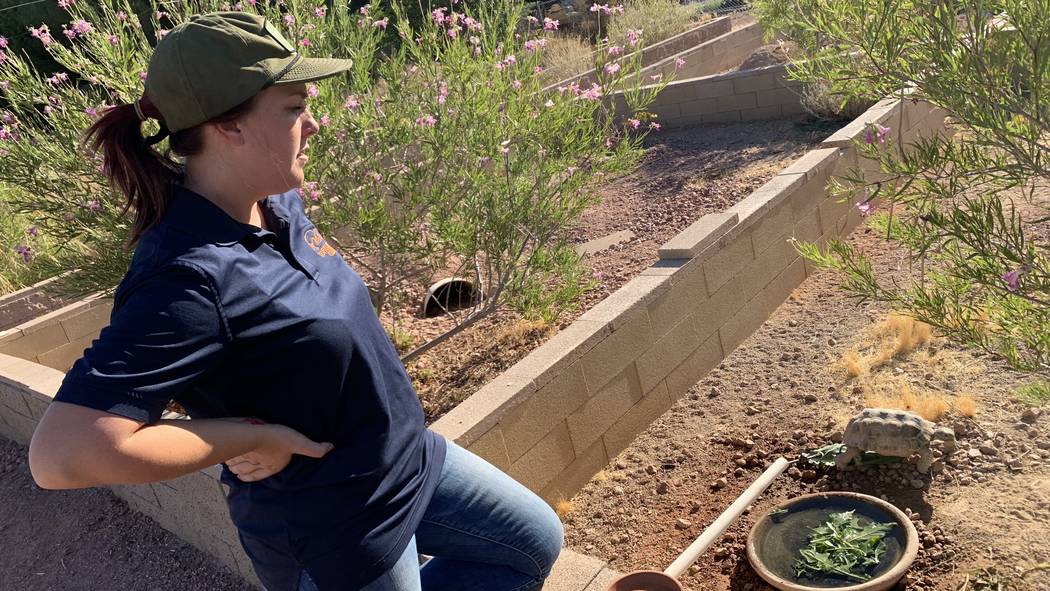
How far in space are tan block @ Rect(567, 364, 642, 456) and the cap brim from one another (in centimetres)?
263

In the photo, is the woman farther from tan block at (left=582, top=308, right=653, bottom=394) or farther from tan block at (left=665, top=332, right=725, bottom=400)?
tan block at (left=665, top=332, right=725, bottom=400)

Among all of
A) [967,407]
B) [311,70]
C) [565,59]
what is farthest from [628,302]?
[565,59]

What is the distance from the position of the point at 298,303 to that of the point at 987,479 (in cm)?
303

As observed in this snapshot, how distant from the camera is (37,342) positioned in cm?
672

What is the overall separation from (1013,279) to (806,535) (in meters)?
1.54

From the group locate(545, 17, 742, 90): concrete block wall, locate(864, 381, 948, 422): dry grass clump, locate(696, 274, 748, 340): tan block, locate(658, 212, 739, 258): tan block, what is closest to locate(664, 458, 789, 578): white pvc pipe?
locate(864, 381, 948, 422): dry grass clump

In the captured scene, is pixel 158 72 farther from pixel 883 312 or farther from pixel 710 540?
pixel 883 312

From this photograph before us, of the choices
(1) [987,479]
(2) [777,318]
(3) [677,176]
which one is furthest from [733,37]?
(1) [987,479]

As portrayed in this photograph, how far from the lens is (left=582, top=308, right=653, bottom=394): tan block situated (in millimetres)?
4426

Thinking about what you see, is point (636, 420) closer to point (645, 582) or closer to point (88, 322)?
point (645, 582)

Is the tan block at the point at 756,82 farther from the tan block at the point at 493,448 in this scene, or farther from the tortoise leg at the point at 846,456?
the tan block at the point at 493,448

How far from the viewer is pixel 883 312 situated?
216 inches

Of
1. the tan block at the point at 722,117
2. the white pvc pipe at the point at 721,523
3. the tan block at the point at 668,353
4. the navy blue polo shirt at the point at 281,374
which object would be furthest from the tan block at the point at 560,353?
the tan block at the point at 722,117

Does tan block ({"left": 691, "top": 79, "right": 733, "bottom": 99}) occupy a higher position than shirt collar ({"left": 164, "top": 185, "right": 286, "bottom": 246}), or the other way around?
shirt collar ({"left": 164, "top": 185, "right": 286, "bottom": 246})
